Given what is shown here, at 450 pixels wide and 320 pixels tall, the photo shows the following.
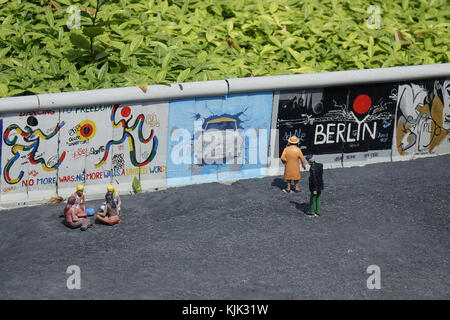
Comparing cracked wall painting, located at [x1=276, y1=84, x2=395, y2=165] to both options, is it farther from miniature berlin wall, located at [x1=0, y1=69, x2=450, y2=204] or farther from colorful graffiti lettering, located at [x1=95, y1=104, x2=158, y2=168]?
colorful graffiti lettering, located at [x1=95, y1=104, x2=158, y2=168]

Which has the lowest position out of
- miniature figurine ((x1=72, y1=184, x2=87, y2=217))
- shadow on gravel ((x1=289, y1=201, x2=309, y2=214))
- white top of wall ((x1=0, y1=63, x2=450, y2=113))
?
shadow on gravel ((x1=289, y1=201, x2=309, y2=214))

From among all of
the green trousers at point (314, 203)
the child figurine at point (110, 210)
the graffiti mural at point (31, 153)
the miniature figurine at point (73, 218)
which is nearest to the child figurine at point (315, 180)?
the green trousers at point (314, 203)

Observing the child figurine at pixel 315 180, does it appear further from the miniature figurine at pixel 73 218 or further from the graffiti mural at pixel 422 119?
the miniature figurine at pixel 73 218

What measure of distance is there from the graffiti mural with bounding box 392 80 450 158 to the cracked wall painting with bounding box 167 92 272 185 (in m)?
3.92

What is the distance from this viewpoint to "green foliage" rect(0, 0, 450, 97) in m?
19.0

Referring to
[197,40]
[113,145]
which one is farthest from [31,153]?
[197,40]

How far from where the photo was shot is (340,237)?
1600 cm

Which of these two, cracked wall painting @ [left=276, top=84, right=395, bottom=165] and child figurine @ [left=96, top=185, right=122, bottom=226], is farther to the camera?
cracked wall painting @ [left=276, top=84, right=395, bottom=165]

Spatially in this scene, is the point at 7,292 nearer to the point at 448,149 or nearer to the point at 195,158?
the point at 195,158

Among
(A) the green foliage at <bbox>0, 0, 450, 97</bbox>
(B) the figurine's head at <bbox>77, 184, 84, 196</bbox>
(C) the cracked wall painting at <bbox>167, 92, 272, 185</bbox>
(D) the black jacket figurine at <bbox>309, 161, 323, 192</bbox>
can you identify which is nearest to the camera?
(B) the figurine's head at <bbox>77, 184, 84, 196</bbox>

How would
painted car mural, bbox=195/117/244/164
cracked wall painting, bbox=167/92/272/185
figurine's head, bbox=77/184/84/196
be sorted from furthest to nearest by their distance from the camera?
painted car mural, bbox=195/117/244/164 < cracked wall painting, bbox=167/92/272/185 < figurine's head, bbox=77/184/84/196

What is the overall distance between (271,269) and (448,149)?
860 centimetres

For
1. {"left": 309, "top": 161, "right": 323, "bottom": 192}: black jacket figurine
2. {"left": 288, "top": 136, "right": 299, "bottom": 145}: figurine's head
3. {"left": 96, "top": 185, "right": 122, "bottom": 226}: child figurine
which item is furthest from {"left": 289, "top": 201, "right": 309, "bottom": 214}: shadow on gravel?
{"left": 96, "top": 185, "right": 122, "bottom": 226}: child figurine

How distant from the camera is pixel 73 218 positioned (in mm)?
16062
